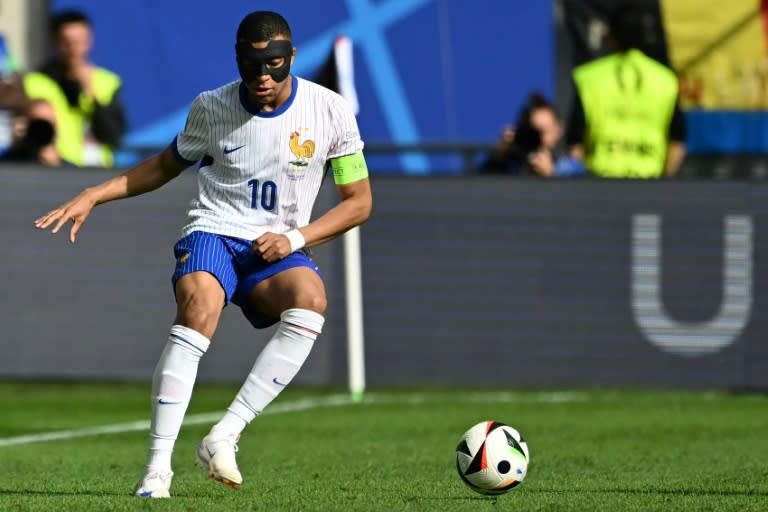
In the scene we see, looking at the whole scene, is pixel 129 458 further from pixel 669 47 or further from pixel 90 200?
pixel 669 47

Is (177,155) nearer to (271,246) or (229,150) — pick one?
(229,150)

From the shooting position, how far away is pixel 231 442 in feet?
22.1

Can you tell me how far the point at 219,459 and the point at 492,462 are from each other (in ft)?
3.54

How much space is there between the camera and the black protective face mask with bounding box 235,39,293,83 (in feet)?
22.6

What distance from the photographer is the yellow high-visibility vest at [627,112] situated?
1354 cm

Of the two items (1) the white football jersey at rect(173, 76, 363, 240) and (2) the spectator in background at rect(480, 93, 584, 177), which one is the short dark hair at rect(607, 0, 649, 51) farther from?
(1) the white football jersey at rect(173, 76, 363, 240)

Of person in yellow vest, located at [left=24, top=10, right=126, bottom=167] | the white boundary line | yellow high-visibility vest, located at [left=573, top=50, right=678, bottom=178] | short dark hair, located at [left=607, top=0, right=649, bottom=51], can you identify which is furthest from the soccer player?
person in yellow vest, located at [left=24, top=10, right=126, bottom=167]

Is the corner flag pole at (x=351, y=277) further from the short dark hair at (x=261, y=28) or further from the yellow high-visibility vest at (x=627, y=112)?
the short dark hair at (x=261, y=28)

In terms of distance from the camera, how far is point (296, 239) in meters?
7.00

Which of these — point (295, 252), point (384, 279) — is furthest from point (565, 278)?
point (295, 252)

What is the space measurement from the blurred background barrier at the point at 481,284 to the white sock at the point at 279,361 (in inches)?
250

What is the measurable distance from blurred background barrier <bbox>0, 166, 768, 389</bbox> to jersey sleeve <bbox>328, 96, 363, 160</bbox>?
6.18m

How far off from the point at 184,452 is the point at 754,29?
9619 mm

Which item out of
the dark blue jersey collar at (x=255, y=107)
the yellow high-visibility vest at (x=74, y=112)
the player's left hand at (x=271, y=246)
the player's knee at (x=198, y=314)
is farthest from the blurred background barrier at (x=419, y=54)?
the player's knee at (x=198, y=314)
